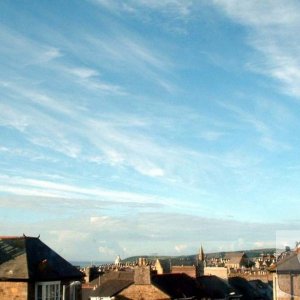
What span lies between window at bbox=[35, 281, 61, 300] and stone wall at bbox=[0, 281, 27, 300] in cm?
78

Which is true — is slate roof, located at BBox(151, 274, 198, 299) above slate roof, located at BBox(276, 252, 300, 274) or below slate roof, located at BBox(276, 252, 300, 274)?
below

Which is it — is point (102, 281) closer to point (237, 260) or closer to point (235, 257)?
point (237, 260)

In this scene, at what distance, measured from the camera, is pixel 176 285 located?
58.0m

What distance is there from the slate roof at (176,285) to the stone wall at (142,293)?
0.53 meters

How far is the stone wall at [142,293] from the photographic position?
52.9 metres

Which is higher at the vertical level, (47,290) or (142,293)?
(47,290)

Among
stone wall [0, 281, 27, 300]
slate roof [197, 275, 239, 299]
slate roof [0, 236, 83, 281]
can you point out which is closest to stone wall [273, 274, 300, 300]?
slate roof [0, 236, 83, 281]

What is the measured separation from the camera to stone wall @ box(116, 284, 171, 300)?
52.9m

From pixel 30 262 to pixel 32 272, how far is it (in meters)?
0.89

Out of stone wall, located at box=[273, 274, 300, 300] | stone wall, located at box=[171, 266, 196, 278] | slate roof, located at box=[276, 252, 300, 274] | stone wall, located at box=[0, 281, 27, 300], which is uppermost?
slate roof, located at box=[276, 252, 300, 274]

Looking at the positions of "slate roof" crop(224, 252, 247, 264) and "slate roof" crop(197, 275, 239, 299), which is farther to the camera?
"slate roof" crop(224, 252, 247, 264)

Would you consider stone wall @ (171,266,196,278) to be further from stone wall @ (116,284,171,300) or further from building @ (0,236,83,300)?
building @ (0,236,83,300)

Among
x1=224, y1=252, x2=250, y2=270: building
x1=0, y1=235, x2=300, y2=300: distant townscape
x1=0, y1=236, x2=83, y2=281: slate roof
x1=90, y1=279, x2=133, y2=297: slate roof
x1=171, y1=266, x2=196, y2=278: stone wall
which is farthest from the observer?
x1=224, y1=252, x2=250, y2=270: building

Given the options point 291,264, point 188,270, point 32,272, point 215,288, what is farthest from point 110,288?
point 291,264
